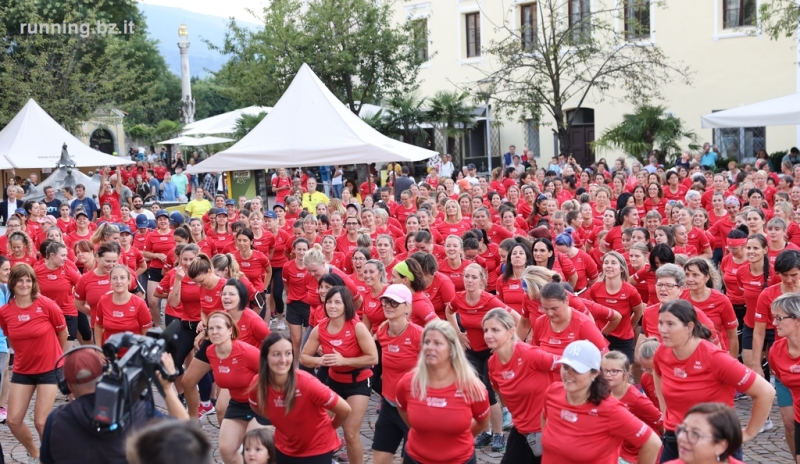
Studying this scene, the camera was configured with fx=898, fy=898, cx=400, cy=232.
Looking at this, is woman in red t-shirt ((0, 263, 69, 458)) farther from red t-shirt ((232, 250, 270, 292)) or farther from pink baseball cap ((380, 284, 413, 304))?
red t-shirt ((232, 250, 270, 292))

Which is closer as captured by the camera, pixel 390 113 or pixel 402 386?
pixel 402 386

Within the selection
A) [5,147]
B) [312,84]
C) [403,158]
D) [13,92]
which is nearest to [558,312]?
[403,158]

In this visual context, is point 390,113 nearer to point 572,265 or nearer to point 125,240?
point 125,240

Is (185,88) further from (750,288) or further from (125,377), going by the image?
(125,377)

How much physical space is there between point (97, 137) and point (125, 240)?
48805 mm

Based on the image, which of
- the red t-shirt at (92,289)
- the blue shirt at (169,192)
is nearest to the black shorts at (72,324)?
the red t-shirt at (92,289)

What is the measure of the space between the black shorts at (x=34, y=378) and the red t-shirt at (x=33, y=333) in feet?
0.09

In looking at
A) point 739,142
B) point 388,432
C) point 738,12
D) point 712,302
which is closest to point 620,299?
point 712,302

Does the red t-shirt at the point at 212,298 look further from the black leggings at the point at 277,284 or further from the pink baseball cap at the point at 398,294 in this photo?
the black leggings at the point at 277,284

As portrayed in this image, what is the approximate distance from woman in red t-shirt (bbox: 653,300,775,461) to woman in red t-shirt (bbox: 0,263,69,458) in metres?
4.92

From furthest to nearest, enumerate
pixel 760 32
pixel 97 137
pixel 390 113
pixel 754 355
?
1. pixel 97 137
2. pixel 390 113
3. pixel 760 32
4. pixel 754 355

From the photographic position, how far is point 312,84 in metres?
16.8

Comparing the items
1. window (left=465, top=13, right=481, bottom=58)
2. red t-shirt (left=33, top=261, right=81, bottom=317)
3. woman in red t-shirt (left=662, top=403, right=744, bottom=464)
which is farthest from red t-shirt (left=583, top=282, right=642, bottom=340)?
window (left=465, top=13, right=481, bottom=58)

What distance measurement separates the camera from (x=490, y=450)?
7848 mm
